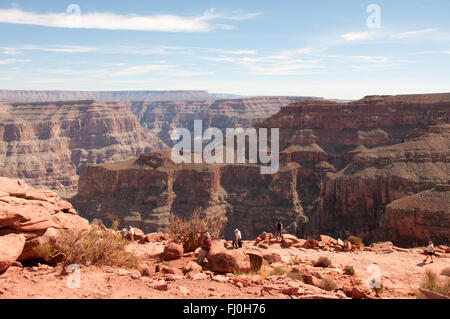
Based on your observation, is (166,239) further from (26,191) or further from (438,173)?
(438,173)

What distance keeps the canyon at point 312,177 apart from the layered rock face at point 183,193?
24cm

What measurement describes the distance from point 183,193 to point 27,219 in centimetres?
7602

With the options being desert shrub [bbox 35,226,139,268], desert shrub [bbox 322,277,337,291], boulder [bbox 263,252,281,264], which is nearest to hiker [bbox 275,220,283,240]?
boulder [bbox 263,252,281,264]

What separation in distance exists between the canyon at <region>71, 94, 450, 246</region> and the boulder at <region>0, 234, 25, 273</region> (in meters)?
56.7

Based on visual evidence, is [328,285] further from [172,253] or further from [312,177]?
[312,177]

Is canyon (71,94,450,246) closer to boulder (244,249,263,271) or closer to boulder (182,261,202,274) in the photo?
boulder (244,249,263,271)

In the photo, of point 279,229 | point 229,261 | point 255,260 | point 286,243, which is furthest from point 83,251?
point 279,229

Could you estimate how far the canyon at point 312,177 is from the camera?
7200 cm

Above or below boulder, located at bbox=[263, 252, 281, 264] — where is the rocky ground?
above

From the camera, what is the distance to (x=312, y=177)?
9350 cm

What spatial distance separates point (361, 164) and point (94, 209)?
2351 inches

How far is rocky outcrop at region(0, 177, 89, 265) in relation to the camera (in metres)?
15.1

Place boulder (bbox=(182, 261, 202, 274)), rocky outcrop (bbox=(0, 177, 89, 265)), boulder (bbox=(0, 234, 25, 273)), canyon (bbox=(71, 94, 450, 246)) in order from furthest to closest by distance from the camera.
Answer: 1. canyon (bbox=(71, 94, 450, 246))
2. boulder (bbox=(182, 261, 202, 274))
3. rocky outcrop (bbox=(0, 177, 89, 265))
4. boulder (bbox=(0, 234, 25, 273))

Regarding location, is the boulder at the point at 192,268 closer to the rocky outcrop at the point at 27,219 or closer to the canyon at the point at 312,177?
the rocky outcrop at the point at 27,219
